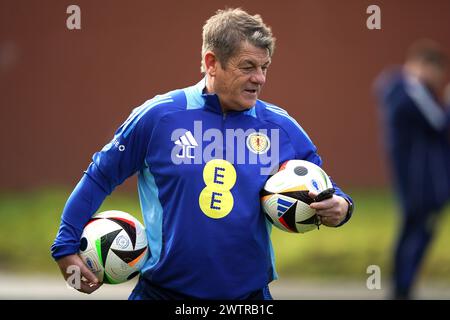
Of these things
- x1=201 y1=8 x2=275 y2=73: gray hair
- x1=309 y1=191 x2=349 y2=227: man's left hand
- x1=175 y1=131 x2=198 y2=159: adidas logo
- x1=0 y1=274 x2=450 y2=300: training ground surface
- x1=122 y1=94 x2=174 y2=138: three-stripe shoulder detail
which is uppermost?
x1=201 y1=8 x2=275 y2=73: gray hair

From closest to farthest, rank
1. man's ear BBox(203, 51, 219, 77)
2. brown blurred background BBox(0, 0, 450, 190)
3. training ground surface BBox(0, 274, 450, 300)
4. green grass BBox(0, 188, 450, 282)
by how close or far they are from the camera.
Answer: man's ear BBox(203, 51, 219, 77) < training ground surface BBox(0, 274, 450, 300) < green grass BBox(0, 188, 450, 282) < brown blurred background BBox(0, 0, 450, 190)

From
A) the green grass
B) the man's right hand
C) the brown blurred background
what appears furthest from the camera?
the brown blurred background

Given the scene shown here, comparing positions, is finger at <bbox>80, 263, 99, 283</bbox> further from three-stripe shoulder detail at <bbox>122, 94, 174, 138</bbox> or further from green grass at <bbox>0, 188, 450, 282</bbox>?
green grass at <bbox>0, 188, 450, 282</bbox>

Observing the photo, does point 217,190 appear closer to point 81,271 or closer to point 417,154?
point 81,271

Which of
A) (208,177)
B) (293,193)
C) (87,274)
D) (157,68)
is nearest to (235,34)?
(208,177)

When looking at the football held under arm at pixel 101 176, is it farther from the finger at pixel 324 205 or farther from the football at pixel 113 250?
the finger at pixel 324 205

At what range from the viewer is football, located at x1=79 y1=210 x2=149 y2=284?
13.8 feet

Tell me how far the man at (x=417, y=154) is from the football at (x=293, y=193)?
4.65 metres

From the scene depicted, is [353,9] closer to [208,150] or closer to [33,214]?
[33,214]

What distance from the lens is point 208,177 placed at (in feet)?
13.5

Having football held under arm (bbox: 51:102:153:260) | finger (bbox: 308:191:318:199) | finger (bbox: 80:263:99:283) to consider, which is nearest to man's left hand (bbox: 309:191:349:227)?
finger (bbox: 308:191:318:199)

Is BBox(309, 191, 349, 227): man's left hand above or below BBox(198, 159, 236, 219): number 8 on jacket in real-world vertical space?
below

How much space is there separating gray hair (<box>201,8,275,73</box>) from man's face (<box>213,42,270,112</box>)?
1.2 inches

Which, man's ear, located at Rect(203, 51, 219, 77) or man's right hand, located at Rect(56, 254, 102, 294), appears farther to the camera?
man's ear, located at Rect(203, 51, 219, 77)
